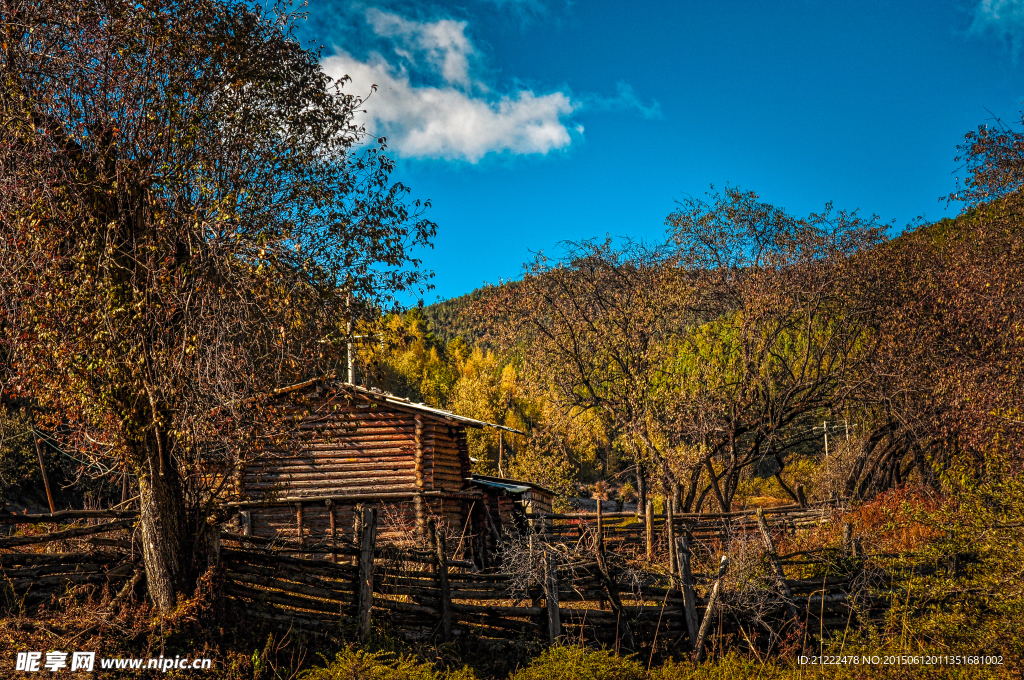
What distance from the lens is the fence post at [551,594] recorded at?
10.8m

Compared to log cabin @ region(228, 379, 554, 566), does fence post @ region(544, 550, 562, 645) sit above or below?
below

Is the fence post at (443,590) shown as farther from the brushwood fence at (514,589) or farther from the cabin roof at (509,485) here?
the cabin roof at (509,485)

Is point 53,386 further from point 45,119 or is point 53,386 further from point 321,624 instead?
point 321,624

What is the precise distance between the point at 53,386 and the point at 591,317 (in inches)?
712

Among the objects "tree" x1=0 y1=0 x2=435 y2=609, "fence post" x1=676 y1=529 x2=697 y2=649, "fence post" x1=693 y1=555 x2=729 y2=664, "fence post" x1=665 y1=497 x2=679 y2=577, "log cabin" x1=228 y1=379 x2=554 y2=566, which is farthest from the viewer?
"log cabin" x1=228 y1=379 x2=554 y2=566

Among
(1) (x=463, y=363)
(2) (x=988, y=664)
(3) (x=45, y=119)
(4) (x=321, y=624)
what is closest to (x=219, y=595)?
(4) (x=321, y=624)

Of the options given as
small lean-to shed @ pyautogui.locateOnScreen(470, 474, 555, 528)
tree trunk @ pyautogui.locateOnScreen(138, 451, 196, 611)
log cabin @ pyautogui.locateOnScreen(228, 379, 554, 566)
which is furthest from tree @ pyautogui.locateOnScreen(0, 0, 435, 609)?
small lean-to shed @ pyautogui.locateOnScreen(470, 474, 555, 528)

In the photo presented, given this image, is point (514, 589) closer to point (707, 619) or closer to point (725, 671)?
point (707, 619)

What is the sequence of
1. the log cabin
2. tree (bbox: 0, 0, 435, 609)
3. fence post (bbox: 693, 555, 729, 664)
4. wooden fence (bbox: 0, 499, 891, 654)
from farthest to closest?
1. the log cabin
2. fence post (bbox: 693, 555, 729, 664)
3. wooden fence (bbox: 0, 499, 891, 654)
4. tree (bbox: 0, 0, 435, 609)

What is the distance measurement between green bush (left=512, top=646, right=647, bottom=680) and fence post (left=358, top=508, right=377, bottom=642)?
2.25 meters

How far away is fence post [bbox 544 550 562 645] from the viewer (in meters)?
10.8

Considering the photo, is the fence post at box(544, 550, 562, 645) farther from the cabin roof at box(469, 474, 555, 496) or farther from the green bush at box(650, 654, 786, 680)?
the cabin roof at box(469, 474, 555, 496)

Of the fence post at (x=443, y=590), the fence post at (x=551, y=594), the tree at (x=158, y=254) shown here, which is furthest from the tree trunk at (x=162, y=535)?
the fence post at (x=551, y=594)

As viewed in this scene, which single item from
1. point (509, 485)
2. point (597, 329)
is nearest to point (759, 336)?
point (597, 329)
